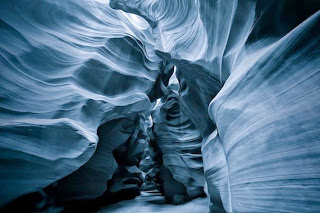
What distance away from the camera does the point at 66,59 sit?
3.04 m

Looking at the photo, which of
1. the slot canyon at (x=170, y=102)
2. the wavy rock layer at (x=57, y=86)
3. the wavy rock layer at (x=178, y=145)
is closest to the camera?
the slot canyon at (x=170, y=102)

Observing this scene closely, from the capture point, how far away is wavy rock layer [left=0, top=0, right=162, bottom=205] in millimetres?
1949

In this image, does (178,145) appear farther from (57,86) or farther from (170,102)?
(57,86)

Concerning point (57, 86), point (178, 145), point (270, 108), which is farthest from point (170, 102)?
point (270, 108)

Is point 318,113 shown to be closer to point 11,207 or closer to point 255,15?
point 255,15

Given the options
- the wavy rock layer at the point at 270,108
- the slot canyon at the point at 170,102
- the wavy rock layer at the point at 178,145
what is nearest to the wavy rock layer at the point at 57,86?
the slot canyon at the point at 170,102

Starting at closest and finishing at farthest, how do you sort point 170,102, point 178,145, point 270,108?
point 270,108 → point 178,145 → point 170,102

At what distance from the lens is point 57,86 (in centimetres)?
270

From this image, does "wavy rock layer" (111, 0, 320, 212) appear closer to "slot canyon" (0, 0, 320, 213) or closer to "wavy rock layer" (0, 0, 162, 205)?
"slot canyon" (0, 0, 320, 213)

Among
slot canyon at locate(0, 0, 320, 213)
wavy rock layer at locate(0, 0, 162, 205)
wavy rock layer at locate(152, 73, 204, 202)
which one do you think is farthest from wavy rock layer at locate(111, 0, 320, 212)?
wavy rock layer at locate(152, 73, 204, 202)

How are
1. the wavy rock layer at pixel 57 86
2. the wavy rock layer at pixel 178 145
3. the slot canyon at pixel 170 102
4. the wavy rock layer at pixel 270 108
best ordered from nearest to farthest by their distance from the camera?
the wavy rock layer at pixel 270 108 < the slot canyon at pixel 170 102 < the wavy rock layer at pixel 57 86 < the wavy rock layer at pixel 178 145

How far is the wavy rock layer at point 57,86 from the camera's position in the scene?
1.95m

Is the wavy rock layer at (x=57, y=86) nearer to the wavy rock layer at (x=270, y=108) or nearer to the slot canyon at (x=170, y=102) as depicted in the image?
the slot canyon at (x=170, y=102)

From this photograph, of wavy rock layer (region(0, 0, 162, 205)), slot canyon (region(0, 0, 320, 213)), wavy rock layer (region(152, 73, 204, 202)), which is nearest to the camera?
slot canyon (region(0, 0, 320, 213))
